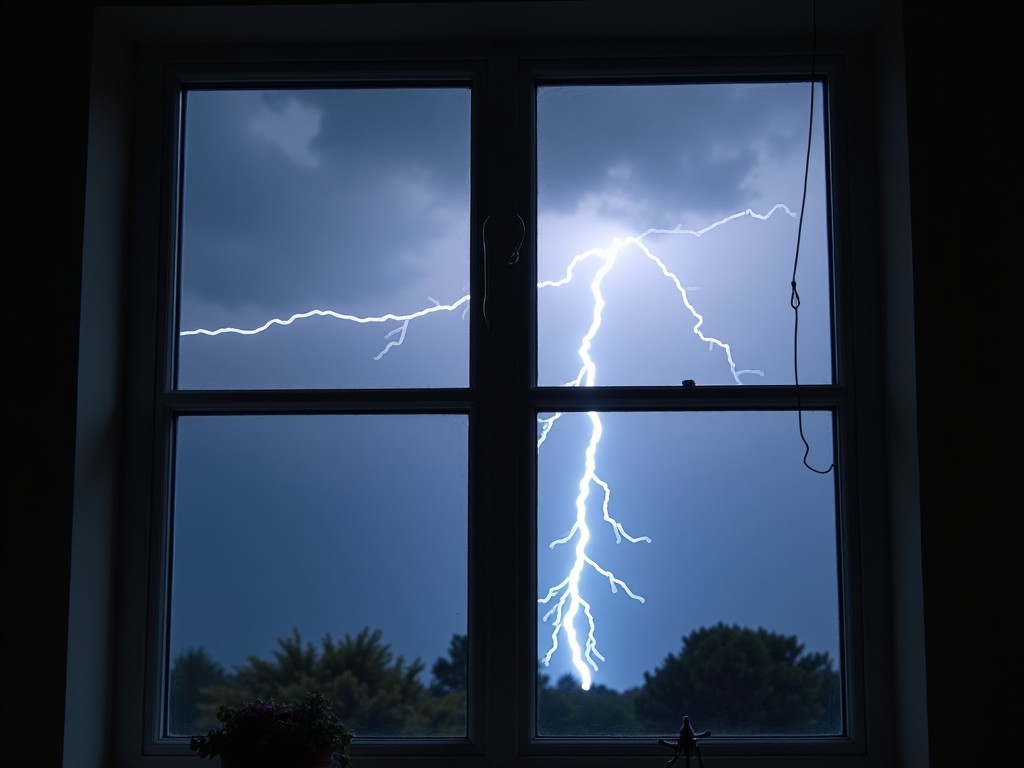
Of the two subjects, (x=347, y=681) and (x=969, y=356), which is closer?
(x=969, y=356)

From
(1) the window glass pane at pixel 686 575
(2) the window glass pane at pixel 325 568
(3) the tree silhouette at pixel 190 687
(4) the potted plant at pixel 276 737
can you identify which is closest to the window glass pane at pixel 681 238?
(1) the window glass pane at pixel 686 575

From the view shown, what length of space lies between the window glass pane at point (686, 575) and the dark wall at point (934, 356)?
304mm

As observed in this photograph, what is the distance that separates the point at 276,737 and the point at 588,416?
97cm

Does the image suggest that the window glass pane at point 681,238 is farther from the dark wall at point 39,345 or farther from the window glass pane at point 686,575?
the dark wall at point 39,345

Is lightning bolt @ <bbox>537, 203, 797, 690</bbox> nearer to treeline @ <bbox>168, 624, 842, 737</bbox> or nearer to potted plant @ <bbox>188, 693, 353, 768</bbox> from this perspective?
treeline @ <bbox>168, 624, 842, 737</bbox>

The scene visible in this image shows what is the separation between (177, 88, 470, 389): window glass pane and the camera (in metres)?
2.53

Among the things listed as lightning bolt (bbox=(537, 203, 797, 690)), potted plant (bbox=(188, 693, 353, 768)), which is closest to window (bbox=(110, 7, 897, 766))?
lightning bolt (bbox=(537, 203, 797, 690))

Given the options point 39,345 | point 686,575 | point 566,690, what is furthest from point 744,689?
point 39,345

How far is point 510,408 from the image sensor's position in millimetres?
2477

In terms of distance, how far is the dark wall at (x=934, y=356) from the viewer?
2168 millimetres

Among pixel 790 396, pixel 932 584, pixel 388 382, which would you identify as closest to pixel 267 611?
pixel 388 382

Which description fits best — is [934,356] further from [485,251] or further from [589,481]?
[485,251]

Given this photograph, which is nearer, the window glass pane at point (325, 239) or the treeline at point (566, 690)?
the treeline at point (566, 690)

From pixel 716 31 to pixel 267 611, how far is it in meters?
1.70
